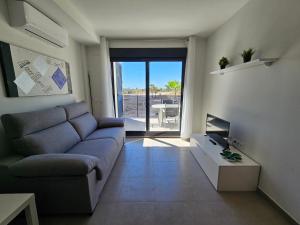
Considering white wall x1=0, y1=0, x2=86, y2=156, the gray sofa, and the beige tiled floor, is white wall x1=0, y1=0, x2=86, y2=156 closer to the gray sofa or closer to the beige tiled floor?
the gray sofa

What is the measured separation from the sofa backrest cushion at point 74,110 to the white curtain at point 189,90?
2.32 metres

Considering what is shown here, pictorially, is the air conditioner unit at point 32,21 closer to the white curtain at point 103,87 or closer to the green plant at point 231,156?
the white curtain at point 103,87

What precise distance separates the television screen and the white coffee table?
2.44 m

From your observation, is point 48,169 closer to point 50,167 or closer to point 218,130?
point 50,167

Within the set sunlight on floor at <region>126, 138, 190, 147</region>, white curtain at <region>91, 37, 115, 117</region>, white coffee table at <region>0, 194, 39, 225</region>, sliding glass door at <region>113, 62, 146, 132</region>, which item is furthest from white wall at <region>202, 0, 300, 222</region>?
white curtain at <region>91, 37, 115, 117</region>

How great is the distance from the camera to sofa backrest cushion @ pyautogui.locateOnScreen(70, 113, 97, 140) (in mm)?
2574

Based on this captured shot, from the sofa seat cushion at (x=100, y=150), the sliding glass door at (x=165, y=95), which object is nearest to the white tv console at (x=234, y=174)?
the sofa seat cushion at (x=100, y=150)

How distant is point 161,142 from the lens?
146 inches

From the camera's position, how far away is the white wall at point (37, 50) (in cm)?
174

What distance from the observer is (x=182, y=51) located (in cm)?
370

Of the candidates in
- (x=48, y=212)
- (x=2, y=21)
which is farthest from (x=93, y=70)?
(x=48, y=212)

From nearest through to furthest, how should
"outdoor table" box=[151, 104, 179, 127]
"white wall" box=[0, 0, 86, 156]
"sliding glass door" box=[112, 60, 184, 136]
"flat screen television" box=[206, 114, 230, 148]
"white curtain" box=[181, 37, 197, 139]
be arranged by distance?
"white wall" box=[0, 0, 86, 156] < "flat screen television" box=[206, 114, 230, 148] < "white curtain" box=[181, 37, 197, 139] < "sliding glass door" box=[112, 60, 184, 136] < "outdoor table" box=[151, 104, 179, 127]

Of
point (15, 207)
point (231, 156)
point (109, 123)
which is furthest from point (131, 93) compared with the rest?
point (15, 207)

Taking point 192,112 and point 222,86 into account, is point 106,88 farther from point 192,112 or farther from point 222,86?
point 222,86
